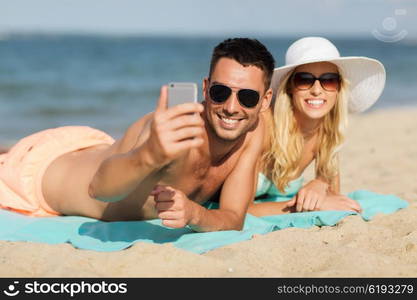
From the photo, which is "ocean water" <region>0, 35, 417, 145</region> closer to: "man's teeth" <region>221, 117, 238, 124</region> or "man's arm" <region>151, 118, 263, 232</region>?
"man's arm" <region>151, 118, 263, 232</region>

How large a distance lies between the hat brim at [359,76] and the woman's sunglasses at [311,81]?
9 cm

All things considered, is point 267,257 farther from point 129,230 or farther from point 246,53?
point 246,53

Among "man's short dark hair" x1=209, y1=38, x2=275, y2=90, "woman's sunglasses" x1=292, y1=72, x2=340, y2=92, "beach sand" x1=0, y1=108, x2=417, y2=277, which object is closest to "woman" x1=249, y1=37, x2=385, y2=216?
"woman's sunglasses" x1=292, y1=72, x2=340, y2=92

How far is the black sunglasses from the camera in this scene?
3637mm

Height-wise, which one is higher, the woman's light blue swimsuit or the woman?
the woman

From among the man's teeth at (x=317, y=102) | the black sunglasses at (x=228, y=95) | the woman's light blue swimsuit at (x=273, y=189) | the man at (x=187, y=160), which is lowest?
the woman's light blue swimsuit at (x=273, y=189)

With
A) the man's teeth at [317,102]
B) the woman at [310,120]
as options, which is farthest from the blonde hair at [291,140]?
the man's teeth at [317,102]

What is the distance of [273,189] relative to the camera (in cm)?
520

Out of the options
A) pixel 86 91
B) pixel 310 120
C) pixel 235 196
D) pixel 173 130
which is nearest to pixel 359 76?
pixel 310 120

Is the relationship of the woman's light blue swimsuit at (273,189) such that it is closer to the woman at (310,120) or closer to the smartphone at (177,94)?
the woman at (310,120)

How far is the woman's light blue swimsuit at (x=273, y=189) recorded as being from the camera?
16.6ft

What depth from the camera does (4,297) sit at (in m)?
3.12

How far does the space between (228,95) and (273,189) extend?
1743 mm

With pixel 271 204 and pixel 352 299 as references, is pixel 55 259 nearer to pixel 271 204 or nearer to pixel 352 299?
pixel 352 299
